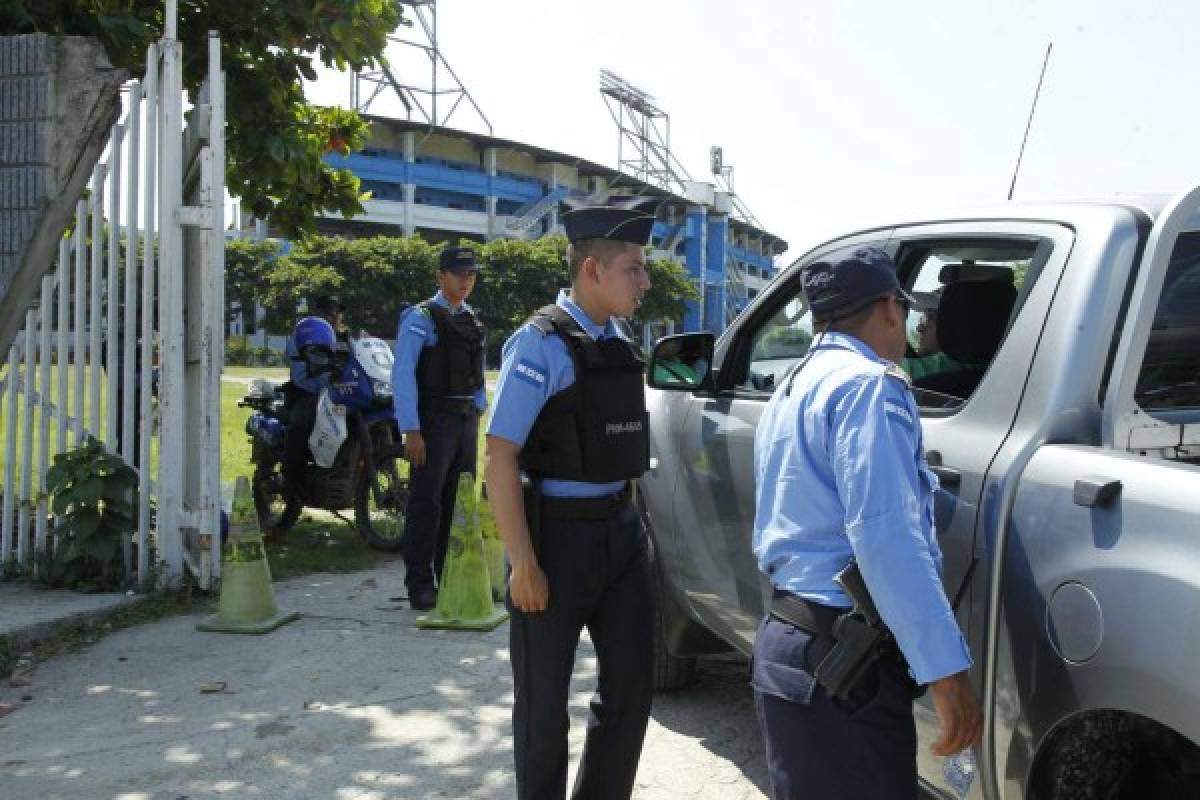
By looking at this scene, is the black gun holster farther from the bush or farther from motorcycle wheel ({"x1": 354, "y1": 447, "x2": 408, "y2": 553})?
the bush

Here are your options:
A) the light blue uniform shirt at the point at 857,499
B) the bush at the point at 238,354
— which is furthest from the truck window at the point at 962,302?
the bush at the point at 238,354

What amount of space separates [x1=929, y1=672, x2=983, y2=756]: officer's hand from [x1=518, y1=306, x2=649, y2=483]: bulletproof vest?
1.21m

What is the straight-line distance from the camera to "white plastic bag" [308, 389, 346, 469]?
750 centimetres

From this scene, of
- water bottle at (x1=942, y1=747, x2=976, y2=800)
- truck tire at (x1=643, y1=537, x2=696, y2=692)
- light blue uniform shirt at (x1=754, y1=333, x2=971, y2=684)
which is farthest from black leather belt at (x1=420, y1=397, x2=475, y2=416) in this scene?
water bottle at (x1=942, y1=747, x2=976, y2=800)

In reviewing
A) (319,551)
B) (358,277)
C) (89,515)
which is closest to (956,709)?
(89,515)

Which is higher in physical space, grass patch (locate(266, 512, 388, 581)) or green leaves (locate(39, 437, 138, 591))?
green leaves (locate(39, 437, 138, 591))

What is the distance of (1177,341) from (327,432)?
574 cm

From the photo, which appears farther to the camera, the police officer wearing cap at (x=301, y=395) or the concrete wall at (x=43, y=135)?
the police officer wearing cap at (x=301, y=395)

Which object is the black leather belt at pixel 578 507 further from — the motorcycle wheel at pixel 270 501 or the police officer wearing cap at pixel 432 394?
the motorcycle wheel at pixel 270 501

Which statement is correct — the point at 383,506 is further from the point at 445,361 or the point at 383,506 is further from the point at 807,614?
the point at 807,614

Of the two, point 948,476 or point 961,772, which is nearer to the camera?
point 961,772

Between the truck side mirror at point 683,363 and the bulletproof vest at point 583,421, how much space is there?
0.88 meters

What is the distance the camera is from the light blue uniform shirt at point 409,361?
5.99 metres

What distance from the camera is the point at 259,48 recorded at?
24.0 ft
